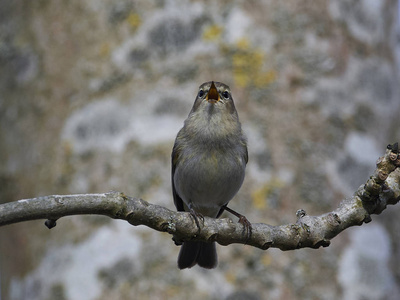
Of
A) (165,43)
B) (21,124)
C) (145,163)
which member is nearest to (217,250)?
(145,163)

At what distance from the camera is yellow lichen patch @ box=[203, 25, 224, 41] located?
476 centimetres

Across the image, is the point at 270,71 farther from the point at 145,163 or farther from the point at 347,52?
the point at 145,163

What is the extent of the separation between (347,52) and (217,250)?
1.88m

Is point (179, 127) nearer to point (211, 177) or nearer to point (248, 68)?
point (211, 177)

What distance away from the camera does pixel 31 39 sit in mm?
5270

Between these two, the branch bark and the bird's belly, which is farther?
the bird's belly

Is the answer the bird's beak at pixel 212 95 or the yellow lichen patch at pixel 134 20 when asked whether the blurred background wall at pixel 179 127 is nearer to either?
the yellow lichen patch at pixel 134 20

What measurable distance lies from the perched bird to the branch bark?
1.21 meters

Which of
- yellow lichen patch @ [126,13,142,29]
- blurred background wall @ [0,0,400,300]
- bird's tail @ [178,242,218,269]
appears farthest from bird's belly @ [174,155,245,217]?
yellow lichen patch @ [126,13,142,29]

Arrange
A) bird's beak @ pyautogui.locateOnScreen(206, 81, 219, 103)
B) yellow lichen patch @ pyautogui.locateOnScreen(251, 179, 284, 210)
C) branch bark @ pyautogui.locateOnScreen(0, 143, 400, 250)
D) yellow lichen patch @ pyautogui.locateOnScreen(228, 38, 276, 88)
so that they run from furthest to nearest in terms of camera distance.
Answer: yellow lichen patch @ pyautogui.locateOnScreen(228, 38, 276, 88), yellow lichen patch @ pyautogui.locateOnScreen(251, 179, 284, 210), bird's beak @ pyautogui.locateOnScreen(206, 81, 219, 103), branch bark @ pyautogui.locateOnScreen(0, 143, 400, 250)

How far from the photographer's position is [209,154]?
4.47 m

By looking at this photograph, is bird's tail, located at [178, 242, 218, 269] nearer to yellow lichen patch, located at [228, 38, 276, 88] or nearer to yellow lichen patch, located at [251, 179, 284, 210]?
yellow lichen patch, located at [251, 179, 284, 210]

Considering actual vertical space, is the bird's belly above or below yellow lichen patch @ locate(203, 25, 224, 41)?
below

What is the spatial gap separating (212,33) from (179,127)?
2.45ft
